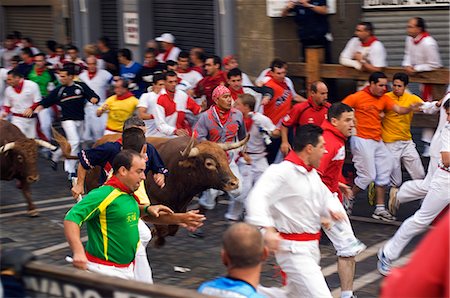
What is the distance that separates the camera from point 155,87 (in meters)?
12.1

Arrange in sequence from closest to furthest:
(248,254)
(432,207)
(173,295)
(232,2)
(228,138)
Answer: (173,295)
(248,254)
(432,207)
(228,138)
(232,2)

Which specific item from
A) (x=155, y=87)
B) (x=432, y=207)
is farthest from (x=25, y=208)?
(x=432, y=207)

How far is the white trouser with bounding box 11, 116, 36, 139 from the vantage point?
14.4 meters

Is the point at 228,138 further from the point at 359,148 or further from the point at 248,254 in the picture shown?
the point at 248,254

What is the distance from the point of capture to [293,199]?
6773 millimetres

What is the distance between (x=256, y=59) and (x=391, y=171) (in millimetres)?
4178

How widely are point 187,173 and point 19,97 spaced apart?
5.57m

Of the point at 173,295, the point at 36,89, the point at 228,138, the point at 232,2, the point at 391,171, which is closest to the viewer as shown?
the point at 173,295

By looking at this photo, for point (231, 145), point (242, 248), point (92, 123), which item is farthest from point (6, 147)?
point (242, 248)

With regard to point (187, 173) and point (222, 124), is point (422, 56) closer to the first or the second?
point (222, 124)

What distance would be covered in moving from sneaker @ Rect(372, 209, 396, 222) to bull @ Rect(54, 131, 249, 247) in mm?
2170

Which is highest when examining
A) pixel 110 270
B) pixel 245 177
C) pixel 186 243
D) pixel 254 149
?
pixel 254 149

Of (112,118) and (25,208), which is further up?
(112,118)

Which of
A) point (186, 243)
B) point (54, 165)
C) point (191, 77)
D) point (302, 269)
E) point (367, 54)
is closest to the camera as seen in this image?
point (302, 269)
